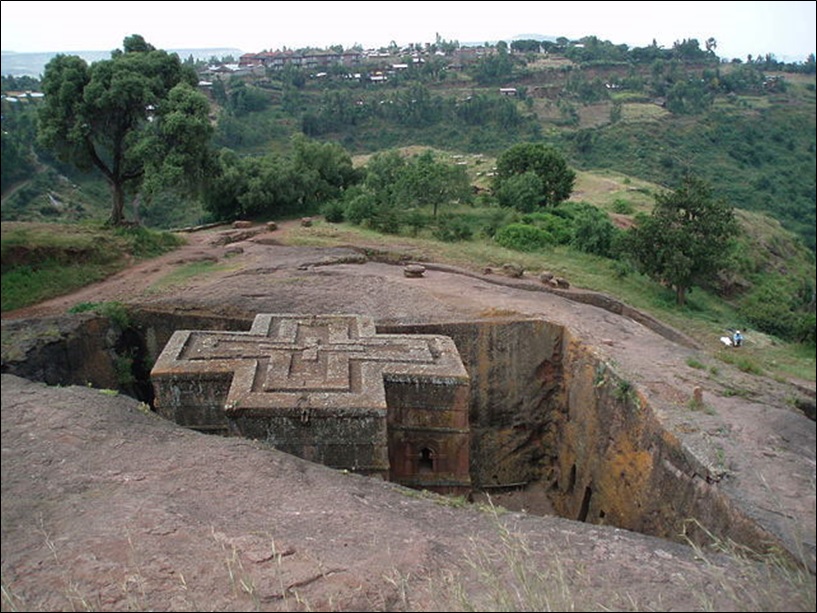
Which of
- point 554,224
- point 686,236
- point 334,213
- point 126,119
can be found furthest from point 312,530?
point 554,224

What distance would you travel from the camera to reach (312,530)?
5.81 metres

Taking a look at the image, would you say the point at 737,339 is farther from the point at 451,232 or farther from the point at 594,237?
the point at 451,232

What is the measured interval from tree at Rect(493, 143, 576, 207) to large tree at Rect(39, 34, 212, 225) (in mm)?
12006

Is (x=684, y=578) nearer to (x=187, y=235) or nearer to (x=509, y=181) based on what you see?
(x=187, y=235)

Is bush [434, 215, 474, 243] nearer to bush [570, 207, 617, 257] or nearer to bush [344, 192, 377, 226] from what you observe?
bush [344, 192, 377, 226]

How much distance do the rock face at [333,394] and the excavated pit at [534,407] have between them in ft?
5.18

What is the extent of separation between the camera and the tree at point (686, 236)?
44.1ft

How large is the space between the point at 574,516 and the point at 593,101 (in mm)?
42507

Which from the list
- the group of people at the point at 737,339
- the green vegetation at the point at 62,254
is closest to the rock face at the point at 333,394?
the green vegetation at the point at 62,254

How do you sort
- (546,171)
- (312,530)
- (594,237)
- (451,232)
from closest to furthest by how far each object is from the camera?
(312,530) < (594,237) < (451,232) < (546,171)

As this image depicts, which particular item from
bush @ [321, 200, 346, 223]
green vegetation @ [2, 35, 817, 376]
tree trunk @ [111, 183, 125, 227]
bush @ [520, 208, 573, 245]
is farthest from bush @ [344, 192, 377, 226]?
tree trunk @ [111, 183, 125, 227]

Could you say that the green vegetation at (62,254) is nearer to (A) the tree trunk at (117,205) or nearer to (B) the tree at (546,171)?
(A) the tree trunk at (117,205)

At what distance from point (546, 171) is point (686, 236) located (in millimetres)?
11773

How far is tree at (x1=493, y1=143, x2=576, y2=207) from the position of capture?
24609mm
